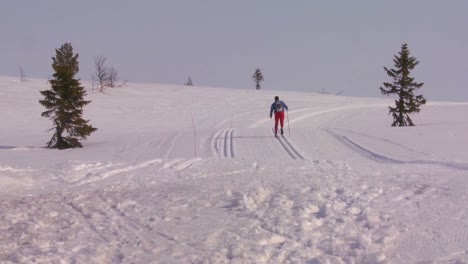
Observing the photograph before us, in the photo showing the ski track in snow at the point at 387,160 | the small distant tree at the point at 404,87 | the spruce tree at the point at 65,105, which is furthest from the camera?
the small distant tree at the point at 404,87

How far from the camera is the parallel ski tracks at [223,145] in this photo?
49.6 ft

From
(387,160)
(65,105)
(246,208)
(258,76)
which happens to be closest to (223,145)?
→ (387,160)

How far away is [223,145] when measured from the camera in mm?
17406

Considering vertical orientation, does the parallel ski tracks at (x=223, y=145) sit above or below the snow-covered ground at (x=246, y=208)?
below

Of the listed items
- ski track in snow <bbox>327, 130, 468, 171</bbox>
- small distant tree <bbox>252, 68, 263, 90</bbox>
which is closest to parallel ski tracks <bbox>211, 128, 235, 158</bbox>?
ski track in snow <bbox>327, 130, 468, 171</bbox>

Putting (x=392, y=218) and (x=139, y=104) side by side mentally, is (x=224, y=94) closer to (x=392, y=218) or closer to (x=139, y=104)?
(x=139, y=104)

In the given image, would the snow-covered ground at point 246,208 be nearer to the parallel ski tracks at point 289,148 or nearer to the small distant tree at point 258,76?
the parallel ski tracks at point 289,148

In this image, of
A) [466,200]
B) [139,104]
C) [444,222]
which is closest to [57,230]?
[444,222]

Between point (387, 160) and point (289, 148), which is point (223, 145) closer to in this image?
point (289, 148)

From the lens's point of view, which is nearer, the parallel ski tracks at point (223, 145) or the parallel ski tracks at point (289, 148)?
the parallel ski tracks at point (289, 148)

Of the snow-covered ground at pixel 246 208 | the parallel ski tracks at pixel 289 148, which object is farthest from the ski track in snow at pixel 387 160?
the parallel ski tracks at pixel 289 148

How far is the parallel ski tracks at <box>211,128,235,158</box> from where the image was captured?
1512cm

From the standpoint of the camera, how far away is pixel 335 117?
131 ft

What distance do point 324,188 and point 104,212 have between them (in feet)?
12.4
